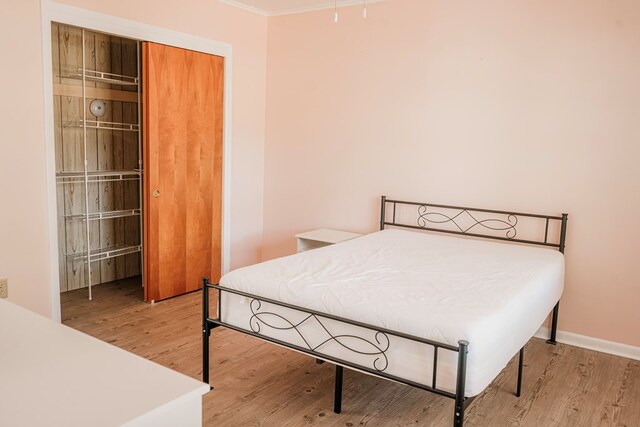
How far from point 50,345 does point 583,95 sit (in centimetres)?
360

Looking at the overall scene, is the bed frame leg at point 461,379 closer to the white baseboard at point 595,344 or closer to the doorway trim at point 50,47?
the white baseboard at point 595,344

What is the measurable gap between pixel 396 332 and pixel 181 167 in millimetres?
2907

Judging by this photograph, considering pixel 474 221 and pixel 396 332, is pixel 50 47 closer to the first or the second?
pixel 396 332

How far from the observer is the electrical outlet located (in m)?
3.42

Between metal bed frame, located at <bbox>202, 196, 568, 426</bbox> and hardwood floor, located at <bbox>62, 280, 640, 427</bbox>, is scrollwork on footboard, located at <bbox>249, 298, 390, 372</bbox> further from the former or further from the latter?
hardwood floor, located at <bbox>62, 280, 640, 427</bbox>

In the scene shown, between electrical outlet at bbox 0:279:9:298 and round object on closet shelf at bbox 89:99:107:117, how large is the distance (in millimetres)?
1779

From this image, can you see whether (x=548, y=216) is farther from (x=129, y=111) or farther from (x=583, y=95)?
(x=129, y=111)

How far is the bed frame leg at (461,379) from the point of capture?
1998 millimetres

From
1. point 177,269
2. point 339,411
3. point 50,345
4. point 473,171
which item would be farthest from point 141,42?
point 50,345

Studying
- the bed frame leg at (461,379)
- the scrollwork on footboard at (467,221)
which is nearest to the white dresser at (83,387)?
the bed frame leg at (461,379)

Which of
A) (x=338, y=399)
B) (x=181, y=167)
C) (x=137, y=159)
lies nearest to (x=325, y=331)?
(x=338, y=399)

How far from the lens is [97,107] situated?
4.67 m

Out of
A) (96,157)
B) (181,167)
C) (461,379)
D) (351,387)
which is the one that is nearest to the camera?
(461,379)

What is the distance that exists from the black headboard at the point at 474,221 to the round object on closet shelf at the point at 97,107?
8.40 feet
